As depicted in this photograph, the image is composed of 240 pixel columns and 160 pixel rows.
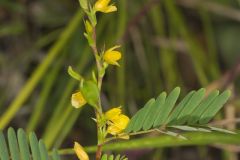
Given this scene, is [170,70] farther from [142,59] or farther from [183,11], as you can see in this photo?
[183,11]

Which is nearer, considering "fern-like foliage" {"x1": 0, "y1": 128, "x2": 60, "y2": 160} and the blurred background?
"fern-like foliage" {"x1": 0, "y1": 128, "x2": 60, "y2": 160}

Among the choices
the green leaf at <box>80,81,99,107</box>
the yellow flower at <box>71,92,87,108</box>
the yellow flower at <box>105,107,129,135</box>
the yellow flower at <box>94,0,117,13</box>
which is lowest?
the yellow flower at <box>105,107,129,135</box>

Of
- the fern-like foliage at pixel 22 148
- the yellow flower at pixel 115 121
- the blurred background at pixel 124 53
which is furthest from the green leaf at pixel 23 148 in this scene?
the blurred background at pixel 124 53

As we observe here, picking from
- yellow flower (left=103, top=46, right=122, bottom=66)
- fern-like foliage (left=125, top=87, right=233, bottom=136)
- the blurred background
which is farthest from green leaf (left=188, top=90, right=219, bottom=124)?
the blurred background

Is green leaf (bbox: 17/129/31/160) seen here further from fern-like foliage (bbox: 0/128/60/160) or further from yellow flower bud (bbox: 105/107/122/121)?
yellow flower bud (bbox: 105/107/122/121)

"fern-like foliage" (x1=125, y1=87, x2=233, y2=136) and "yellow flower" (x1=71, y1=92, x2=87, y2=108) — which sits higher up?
"yellow flower" (x1=71, y1=92, x2=87, y2=108)

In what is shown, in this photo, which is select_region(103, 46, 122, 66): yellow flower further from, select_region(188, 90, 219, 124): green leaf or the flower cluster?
select_region(188, 90, 219, 124): green leaf
